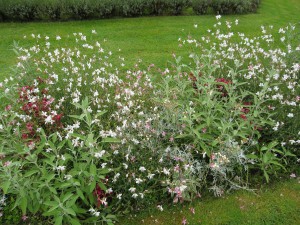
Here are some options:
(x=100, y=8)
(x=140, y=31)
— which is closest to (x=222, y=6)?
(x=140, y=31)

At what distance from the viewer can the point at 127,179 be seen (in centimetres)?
381

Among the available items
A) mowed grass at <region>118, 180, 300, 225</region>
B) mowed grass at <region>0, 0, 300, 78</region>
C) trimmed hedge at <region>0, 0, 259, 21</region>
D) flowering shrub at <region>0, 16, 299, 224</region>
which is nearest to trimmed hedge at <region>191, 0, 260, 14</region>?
trimmed hedge at <region>0, 0, 259, 21</region>

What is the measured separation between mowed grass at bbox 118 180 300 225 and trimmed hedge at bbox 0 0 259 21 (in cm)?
839

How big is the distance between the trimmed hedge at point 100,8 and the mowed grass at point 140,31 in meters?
0.38

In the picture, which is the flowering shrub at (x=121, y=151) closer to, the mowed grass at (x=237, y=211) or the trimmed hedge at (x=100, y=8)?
the mowed grass at (x=237, y=211)

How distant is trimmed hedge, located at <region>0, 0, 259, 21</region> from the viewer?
33.9ft

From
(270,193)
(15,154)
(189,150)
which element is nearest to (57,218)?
(15,154)

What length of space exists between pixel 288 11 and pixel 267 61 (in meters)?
8.18

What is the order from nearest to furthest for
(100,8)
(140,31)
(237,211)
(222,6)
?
(237,211)
(140,31)
(100,8)
(222,6)

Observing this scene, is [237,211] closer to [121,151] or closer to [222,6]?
[121,151]

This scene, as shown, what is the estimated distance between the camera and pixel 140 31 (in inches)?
388

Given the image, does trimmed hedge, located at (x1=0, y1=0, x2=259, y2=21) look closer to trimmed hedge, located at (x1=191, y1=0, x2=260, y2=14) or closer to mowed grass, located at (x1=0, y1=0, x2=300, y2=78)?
trimmed hedge, located at (x1=191, y1=0, x2=260, y2=14)

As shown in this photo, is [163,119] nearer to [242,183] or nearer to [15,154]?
[242,183]

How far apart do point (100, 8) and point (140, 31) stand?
1.83 meters
